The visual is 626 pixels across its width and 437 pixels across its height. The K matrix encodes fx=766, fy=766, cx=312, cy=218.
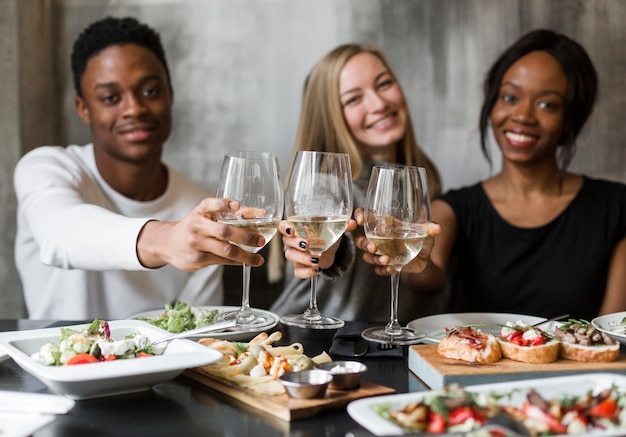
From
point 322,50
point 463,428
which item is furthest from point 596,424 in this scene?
point 322,50

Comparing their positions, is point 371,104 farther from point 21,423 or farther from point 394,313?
point 21,423

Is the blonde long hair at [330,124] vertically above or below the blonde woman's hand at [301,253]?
above

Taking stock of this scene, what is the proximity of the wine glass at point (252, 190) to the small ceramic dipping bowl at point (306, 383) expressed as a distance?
50 centimetres

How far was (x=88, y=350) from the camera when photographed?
1389 millimetres

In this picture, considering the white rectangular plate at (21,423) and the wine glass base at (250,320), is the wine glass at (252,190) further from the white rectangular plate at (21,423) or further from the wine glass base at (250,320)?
the white rectangular plate at (21,423)

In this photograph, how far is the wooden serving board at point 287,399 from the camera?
1228 mm

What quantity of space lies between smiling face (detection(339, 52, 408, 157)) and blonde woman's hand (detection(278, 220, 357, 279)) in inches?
60.7

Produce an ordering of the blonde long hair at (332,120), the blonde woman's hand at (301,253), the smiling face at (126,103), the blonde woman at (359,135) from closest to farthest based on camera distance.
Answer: the blonde woman's hand at (301,253) < the blonde woman at (359,135) < the smiling face at (126,103) < the blonde long hair at (332,120)

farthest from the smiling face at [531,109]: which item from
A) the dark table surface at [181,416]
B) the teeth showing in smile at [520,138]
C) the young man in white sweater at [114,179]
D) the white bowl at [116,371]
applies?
the white bowl at [116,371]

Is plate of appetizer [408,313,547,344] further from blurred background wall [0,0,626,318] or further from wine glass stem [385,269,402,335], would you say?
blurred background wall [0,0,626,318]

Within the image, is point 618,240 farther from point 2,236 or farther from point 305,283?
point 2,236

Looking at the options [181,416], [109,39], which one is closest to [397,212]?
[181,416]

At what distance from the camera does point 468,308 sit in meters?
3.39

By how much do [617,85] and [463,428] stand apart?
3.11 meters
